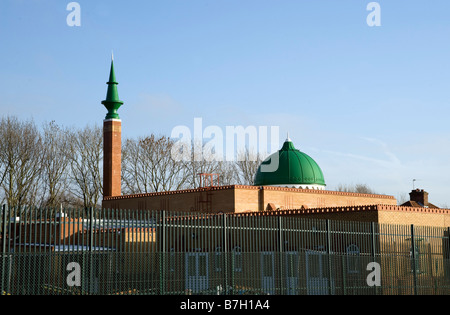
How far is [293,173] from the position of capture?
5247cm

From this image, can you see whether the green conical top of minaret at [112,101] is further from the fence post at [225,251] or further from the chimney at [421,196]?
the fence post at [225,251]

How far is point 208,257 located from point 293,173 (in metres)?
35.5

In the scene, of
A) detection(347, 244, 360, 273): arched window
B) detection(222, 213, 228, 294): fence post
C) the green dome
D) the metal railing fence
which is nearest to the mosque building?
the green dome

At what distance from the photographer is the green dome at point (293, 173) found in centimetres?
5238

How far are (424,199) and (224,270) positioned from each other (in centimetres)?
3773

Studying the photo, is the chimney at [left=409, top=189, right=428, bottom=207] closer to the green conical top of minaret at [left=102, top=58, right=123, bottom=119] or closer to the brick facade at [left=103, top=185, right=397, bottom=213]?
the brick facade at [left=103, top=185, right=397, bottom=213]

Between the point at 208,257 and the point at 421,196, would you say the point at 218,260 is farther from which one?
the point at 421,196

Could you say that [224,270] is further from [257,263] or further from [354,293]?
[354,293]

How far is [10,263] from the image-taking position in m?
13.7

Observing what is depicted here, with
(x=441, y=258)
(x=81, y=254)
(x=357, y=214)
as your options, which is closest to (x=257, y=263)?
(x=81, y=254)
